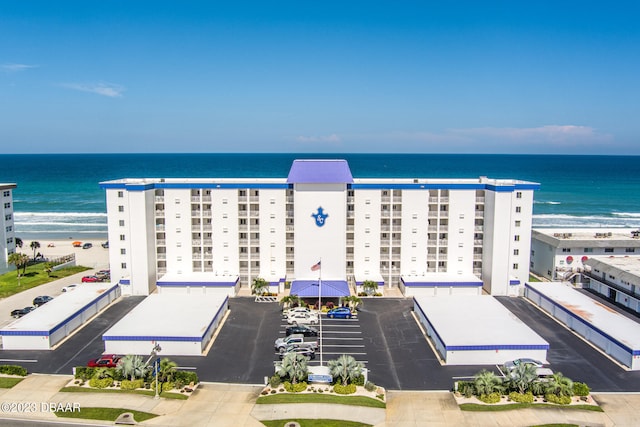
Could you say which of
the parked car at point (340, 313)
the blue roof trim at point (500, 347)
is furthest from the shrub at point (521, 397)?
the parked car at point (340, 313)

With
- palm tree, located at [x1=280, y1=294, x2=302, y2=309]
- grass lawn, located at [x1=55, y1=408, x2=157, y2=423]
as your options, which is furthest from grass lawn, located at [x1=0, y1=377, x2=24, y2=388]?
palm tree, located at [x1=280, y1=294, x2=302, y2=309]

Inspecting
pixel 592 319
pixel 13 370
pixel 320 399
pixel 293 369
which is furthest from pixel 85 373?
pixel 592 319

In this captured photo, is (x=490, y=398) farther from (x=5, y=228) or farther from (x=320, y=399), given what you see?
(x=5, y=228)

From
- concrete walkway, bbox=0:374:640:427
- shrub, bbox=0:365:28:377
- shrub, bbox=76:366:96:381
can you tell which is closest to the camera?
concrete walkway, bbox=0:374:640:427

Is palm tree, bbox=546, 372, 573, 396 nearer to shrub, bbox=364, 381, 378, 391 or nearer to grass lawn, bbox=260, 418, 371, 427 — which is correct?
shrub, bbox=364, 381, 378, 391

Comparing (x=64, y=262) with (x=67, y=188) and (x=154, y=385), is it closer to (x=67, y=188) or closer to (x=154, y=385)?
(x=154, y=385)

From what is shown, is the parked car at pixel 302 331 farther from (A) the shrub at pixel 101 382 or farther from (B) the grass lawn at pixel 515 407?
(B) the grass lawn at pixel 515 407
